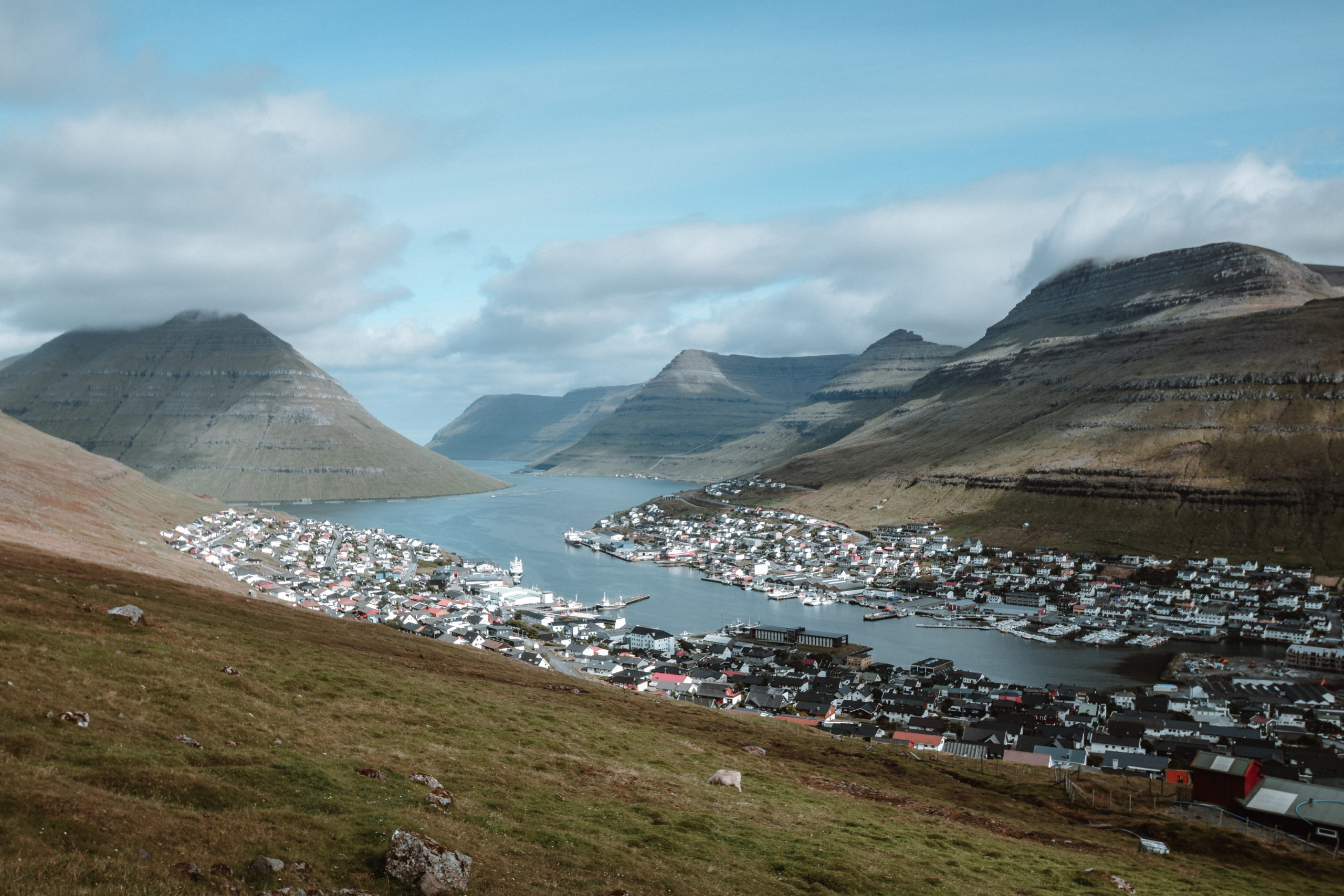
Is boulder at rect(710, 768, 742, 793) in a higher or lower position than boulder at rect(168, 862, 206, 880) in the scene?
lower

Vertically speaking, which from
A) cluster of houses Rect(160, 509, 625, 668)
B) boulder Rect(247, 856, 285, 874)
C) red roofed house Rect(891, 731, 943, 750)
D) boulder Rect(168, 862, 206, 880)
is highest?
boulder Rect(168, 862, 206, 880)

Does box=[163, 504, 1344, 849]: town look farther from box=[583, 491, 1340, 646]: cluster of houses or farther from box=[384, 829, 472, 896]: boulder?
box=[384, 829, 472, 896]: boulder

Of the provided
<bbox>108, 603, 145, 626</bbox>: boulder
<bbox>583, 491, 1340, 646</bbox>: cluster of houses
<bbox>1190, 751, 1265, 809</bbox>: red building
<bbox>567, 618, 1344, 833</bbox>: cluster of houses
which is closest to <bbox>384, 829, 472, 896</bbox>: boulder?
<bbox>108, 603, 145, 626</bbox>: boulder

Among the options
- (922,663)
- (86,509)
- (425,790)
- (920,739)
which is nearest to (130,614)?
(425,790)

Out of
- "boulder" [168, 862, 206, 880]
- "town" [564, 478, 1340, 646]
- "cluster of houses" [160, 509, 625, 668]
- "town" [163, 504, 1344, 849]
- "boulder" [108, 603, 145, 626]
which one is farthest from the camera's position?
"town" [564, 478, 1340, 646]

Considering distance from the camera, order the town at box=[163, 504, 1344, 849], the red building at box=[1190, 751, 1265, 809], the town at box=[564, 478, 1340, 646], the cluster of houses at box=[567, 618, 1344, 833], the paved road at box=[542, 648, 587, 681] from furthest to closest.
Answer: the town at box=[564, 478, 1340, 646], the paved road at box=[542, 648, 587, 681], the town at box=[163, 504, 1344, 849], the cluster of houses at box=[567, 618, 1344, 833], the red building at box=[1190, 751, 1265, 809]

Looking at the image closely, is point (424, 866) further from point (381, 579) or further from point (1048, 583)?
point (1048, 583)

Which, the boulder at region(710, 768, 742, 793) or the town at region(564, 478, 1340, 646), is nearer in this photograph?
the boulder at region(710, 768, 742, 793)
